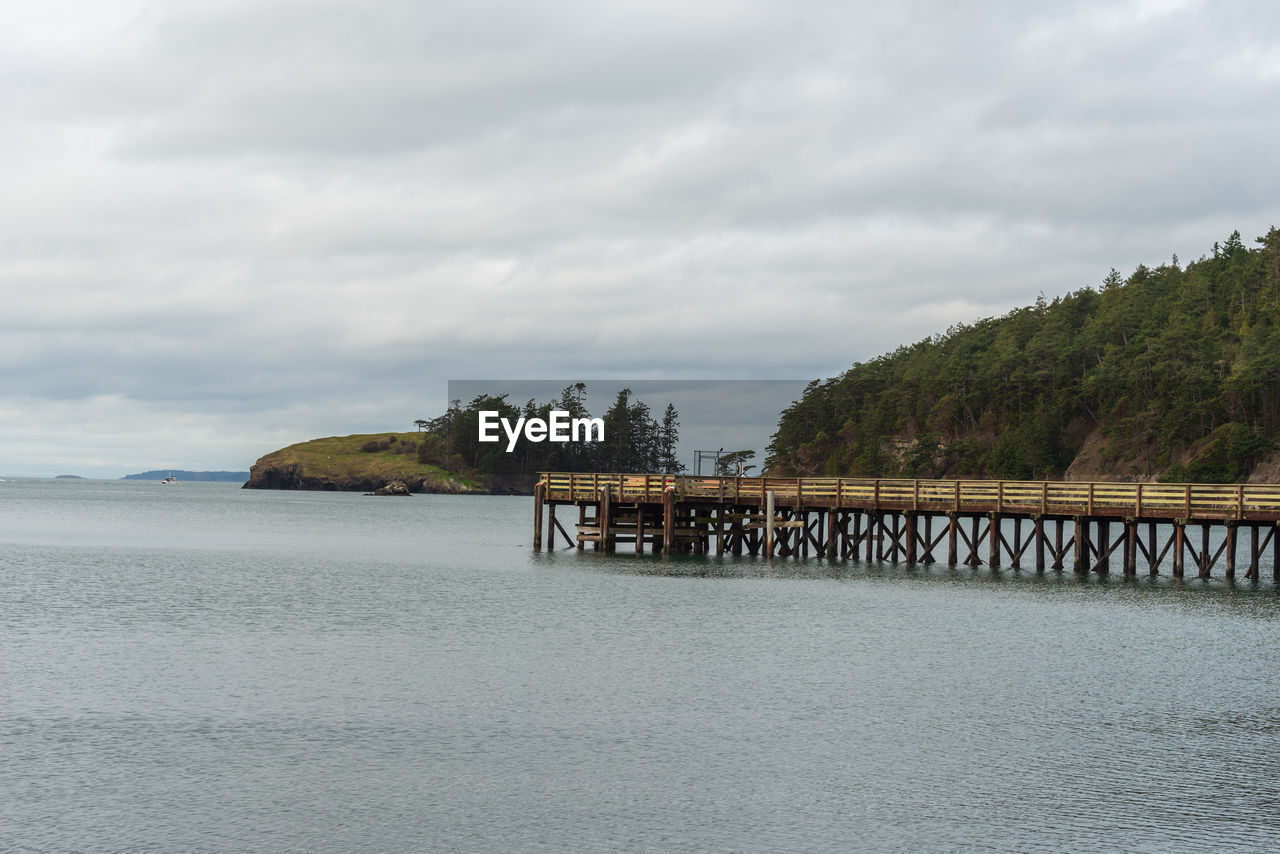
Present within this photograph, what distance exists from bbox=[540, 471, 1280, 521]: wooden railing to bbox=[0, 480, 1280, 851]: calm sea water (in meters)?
3.98

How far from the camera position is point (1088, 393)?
14575 cm

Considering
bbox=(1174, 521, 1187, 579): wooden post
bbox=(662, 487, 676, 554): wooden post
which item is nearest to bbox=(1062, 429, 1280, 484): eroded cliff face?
bbox=(1174, 521, 1187, 579): wooden post

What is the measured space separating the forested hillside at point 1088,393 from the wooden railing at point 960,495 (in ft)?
245

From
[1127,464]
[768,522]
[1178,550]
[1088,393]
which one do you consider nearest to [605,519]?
[768,522]

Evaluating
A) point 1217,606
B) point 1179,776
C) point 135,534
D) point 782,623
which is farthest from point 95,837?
point 135,534

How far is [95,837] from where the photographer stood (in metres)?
16.6

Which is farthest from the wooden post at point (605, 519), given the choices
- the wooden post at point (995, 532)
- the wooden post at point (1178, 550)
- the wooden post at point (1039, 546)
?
the wooden post at point (1178, 550)

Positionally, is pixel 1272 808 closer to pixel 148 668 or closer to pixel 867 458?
pixel 148 668

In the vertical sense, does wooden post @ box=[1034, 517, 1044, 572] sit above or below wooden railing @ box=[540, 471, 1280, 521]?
below

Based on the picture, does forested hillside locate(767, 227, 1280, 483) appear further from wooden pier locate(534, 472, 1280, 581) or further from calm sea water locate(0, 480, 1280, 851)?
calm sea water locate(0, 480, 1280, 851)

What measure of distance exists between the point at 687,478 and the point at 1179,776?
41981mm

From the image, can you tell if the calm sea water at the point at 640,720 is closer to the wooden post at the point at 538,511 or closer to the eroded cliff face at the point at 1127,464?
the wooden post at the point at 538,511

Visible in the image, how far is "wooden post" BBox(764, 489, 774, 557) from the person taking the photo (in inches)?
2340

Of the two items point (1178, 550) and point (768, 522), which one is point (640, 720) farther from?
point (768, 522)
